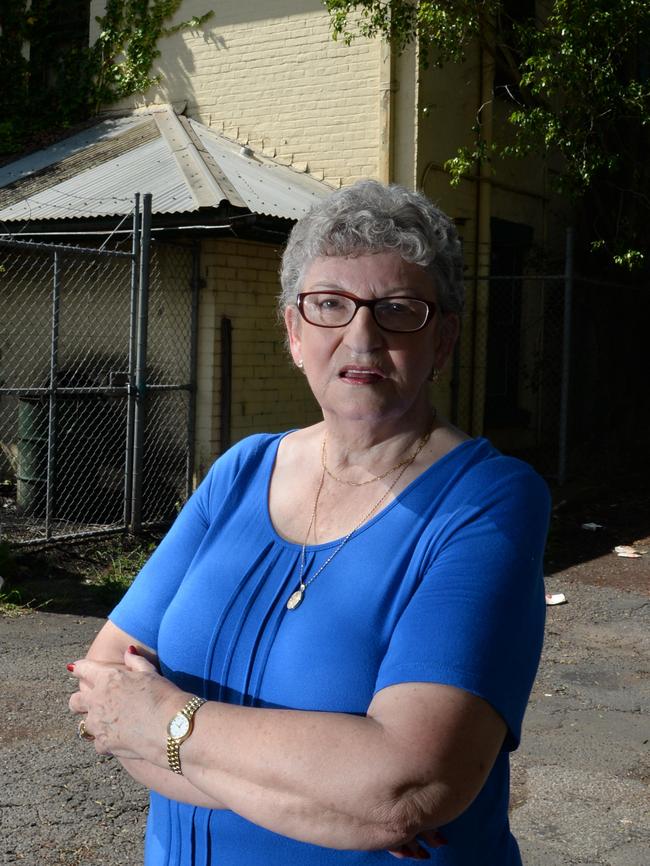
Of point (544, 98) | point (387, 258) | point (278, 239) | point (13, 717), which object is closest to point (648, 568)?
point (278, 239)

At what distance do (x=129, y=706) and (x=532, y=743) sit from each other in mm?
3585

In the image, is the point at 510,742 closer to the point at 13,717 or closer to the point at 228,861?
the point at 228,861

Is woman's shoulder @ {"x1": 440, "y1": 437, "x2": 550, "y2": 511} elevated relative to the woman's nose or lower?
lower

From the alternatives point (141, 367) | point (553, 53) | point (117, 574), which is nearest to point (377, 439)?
point (117, 574)

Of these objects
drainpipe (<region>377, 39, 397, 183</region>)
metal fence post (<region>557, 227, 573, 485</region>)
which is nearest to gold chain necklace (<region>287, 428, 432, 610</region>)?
metal fence post (<region>557, 227, 573, 485</region>)

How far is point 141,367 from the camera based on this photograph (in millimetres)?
8617

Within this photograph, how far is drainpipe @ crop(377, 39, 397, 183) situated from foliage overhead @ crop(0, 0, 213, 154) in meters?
2.57

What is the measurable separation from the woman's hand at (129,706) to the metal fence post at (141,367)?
683cm

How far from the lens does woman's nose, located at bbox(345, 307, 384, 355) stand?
192 cm

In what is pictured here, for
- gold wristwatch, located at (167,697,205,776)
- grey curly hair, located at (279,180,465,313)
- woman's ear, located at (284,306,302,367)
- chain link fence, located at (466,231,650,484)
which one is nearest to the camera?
gold wristwatch, located at (167,697,205,776)

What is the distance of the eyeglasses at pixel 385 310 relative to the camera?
1913 mm

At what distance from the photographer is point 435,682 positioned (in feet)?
5.08

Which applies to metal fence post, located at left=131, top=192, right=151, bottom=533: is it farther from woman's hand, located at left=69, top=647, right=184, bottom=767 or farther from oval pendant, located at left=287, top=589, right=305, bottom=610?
oval pendant, located at left=287, top=589, right=305, bottom=610

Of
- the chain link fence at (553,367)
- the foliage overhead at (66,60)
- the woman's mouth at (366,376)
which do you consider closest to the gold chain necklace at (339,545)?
the woman's mouth at (366,376)
